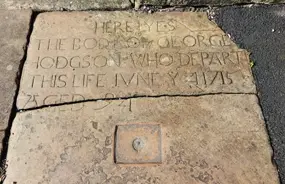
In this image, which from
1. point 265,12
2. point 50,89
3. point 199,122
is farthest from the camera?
point 265,12

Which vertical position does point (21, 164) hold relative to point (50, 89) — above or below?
below

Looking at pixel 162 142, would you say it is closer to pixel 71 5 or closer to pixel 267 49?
pixel 267 49

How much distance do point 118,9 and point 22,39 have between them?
0.76 metres

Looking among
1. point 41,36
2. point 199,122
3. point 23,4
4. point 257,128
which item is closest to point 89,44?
point 41,36

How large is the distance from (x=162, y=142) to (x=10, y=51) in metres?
1.28

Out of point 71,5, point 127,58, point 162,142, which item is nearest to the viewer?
point 162,142

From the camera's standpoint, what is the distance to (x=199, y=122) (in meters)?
2.40

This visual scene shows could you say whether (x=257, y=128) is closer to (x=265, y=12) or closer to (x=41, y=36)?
(x=265, y=12)

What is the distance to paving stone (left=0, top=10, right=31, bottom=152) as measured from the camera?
2.50 metres

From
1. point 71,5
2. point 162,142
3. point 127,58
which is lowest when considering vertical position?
point 162,142

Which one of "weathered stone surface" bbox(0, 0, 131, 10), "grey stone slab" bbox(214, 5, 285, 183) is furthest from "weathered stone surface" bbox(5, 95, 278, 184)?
"weathered stone surface" bbox(0, 0, 131, 10)

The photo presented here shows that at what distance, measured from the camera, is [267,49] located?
110 inches

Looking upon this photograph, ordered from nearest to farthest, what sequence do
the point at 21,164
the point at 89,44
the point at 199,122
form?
the point at 21,164 → the point at 199,122 → the point at 89,44

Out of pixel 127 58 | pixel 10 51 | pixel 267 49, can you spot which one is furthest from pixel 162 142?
pixel 10 51
